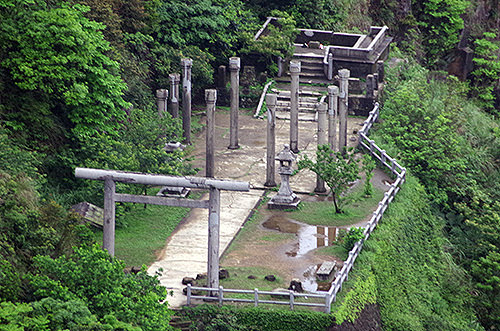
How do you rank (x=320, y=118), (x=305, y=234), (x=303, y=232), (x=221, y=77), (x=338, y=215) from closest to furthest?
(x=305, y=234)
(x=303, y=232)
(x=338, y=215)
(x=320, y=118)
(x=221, y=77)

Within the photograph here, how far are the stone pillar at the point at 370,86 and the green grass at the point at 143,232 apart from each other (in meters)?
12.3

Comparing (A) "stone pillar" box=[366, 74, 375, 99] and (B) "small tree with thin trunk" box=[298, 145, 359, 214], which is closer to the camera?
(B) "small tree with thin trunk" box=[298, 145, 359, 214]

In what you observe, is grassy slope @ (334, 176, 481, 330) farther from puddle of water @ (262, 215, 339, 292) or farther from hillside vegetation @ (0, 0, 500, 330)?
puddle of water @ (262, 215, 339, 292)

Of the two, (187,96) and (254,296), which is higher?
(187,96)

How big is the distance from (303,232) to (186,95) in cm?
844

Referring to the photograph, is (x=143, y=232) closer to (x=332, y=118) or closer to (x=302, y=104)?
(x=332, y=118)

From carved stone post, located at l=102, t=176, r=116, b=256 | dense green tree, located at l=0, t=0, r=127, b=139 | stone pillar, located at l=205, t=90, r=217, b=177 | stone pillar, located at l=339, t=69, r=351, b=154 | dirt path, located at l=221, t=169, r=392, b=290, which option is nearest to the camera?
carved stone post, located at l=102, t=176, r=116, b=256

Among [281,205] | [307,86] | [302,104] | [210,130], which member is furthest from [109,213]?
[307,86]

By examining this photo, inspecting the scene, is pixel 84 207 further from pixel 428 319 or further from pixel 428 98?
pixel 428 98

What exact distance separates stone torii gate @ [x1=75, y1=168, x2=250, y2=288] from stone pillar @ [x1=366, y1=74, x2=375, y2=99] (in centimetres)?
1748

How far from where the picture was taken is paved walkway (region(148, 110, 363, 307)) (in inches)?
1057

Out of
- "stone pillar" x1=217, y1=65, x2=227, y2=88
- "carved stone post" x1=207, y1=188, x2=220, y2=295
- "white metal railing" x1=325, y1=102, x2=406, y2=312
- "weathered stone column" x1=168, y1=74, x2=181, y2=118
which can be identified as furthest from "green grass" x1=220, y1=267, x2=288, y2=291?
"stone pillar" x1=217, y1=65, x2=227, y2=88

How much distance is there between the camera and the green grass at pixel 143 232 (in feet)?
89.8

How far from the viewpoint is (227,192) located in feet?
109
